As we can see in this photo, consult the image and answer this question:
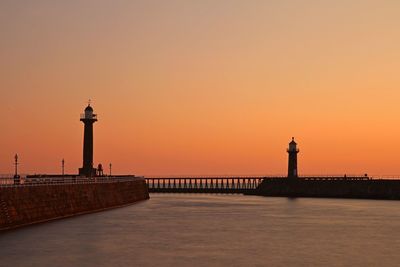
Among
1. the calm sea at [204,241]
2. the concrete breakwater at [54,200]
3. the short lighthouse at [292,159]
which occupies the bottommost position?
the calm sea at [204,241]

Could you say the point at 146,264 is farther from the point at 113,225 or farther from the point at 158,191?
the point at 158,191

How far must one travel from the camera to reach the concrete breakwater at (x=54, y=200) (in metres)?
43.4

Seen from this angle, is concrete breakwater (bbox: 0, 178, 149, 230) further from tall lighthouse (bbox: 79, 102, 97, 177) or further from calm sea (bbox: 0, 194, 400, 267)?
tall lighthouse (bbox: 79, 102, 97, 177)

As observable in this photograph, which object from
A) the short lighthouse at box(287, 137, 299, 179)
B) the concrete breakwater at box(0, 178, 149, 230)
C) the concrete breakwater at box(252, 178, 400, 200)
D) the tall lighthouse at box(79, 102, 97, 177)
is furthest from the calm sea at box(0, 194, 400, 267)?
the short lighthouse at box(287, 137, 299, 179)

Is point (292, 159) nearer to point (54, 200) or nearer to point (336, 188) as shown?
point (336, 188)

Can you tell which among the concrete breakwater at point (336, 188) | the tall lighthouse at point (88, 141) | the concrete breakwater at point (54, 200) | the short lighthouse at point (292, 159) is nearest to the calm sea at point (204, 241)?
the concrete breakwater at point (54, 200)

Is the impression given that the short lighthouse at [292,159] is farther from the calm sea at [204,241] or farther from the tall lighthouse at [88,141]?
the calm sea at [204,241]

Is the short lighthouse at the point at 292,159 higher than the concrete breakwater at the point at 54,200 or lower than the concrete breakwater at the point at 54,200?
higher

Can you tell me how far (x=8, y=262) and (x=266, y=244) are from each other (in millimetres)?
14985

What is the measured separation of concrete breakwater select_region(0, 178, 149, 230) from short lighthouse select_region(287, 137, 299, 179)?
3147 centimetres

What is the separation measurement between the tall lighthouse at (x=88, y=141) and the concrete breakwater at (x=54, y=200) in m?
4.33

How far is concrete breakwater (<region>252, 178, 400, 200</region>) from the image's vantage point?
9656 cm

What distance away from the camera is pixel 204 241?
4066 cm

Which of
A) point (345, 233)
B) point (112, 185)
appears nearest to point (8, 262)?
point (345, 233)
